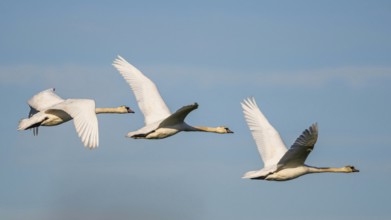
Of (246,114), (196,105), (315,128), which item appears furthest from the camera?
(246,114)

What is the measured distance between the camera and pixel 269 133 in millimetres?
45688

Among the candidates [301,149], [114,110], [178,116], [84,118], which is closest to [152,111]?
[114,110]

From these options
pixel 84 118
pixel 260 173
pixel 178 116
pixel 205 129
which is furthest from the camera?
pixel 205 129

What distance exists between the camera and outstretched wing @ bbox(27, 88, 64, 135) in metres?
48.0

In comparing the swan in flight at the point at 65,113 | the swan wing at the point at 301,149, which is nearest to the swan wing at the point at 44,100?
the swan in flight at the point at 65,113

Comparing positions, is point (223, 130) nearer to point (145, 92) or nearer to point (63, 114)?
point (145, 92)

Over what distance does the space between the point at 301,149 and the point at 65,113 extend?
927 centimetres

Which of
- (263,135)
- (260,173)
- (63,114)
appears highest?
(63,114)

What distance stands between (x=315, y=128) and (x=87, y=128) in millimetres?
7327

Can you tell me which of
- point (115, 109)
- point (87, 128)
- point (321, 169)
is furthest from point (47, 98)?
point (321, 169)

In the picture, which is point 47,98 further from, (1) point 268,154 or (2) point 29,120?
(1) point 268,154

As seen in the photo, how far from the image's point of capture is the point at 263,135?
45.7 meters

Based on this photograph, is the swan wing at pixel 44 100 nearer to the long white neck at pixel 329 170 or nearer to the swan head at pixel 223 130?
the swan head at pixel 223 130

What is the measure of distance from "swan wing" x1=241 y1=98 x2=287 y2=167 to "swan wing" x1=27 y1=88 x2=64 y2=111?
22.3 feet
